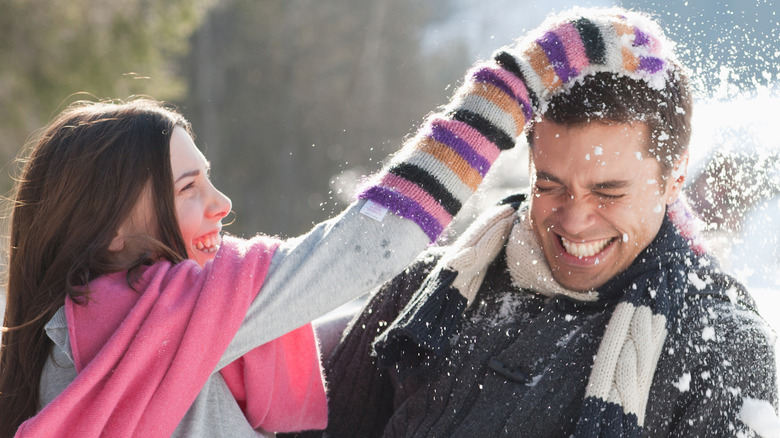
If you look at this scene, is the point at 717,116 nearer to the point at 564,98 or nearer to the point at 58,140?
the point at 564,98

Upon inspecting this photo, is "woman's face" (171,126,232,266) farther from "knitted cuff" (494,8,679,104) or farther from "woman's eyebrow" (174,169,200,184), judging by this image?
"knitted cuff" (494,8,679,104)

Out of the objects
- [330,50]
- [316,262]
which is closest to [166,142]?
[316,262]

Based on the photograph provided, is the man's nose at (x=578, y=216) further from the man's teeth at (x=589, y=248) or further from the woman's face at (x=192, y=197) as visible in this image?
the woman's face at (x=192, y=197)

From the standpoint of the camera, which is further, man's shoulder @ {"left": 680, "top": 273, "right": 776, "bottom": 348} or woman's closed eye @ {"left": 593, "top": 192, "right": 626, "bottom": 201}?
woman's closed eye @ {"left": 593, "top": 192, "right": 626, "bottom": 201}

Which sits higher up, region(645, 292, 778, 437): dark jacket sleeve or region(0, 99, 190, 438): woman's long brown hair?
region(645, 292, 778, 437): dark jacket sleeve

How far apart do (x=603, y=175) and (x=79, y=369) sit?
1378mm

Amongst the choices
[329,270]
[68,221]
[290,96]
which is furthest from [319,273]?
[290,96]

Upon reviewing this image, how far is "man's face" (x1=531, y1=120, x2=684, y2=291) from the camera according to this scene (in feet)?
6.72

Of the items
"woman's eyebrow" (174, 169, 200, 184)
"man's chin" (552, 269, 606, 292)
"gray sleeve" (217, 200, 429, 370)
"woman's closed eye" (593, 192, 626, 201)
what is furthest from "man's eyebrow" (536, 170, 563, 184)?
"woman's eyebrow" (174, 169, 200, 184)

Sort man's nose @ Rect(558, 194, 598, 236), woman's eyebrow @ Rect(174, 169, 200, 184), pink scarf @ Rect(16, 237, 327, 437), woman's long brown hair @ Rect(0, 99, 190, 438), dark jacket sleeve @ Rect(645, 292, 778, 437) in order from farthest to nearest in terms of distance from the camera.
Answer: man's nose @ Rect(558, 194, 598, 236)
woman's eyebrow @ Rect(174, 169, 200, 184)
woman's long brown hair @ Rect(0, 99, 190, 438)
dark jacket sleeve @ Rect(645, 292, 778, 437)
pink scarf @ Rect(16, 237, 327, 437)

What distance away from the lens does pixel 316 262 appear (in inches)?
64.7

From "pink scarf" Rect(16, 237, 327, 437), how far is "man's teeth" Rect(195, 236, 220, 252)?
30 cm

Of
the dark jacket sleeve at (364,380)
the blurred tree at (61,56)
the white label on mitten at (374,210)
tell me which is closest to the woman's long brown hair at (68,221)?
the white label on mitten at (374,210)

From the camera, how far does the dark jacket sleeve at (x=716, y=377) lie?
5.71 feet
